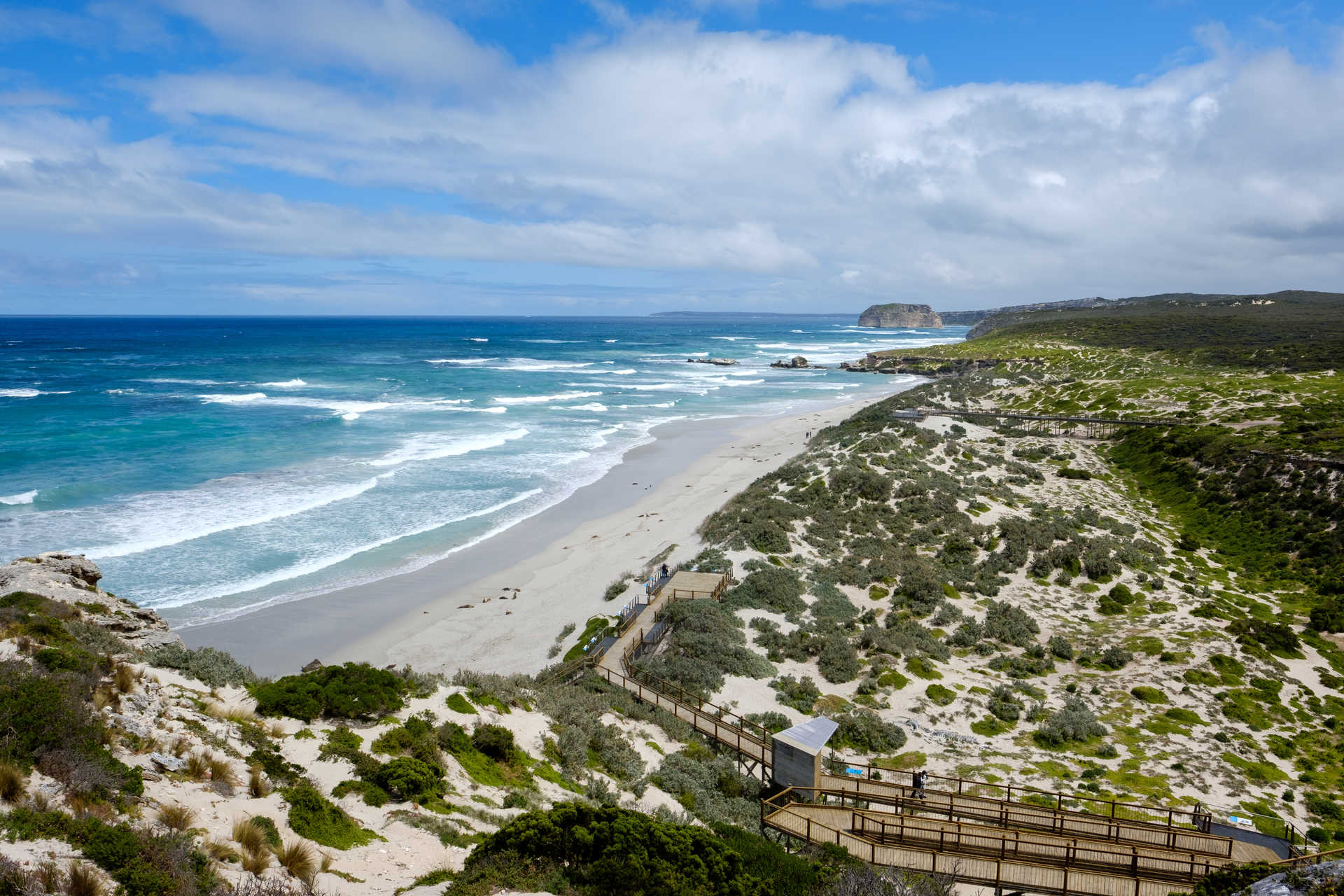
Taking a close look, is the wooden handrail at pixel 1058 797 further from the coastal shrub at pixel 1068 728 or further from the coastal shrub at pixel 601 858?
the coastal shrub at pixel 601 858

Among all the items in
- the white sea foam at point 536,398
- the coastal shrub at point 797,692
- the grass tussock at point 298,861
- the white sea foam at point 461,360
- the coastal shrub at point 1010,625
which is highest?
the white sea foam at point 461,360

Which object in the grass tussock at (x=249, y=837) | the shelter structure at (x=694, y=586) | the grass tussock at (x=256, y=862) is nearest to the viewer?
the grass tussock at (x=256, y=862)

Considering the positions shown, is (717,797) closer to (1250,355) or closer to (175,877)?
(175,877)

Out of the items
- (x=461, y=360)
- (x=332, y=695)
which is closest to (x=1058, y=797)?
(x=332, y=695)

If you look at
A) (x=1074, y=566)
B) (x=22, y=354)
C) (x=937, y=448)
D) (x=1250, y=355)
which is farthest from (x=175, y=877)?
(x=22, y=354)

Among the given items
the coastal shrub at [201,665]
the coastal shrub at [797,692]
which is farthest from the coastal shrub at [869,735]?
the coastal shrub at [201,665]
